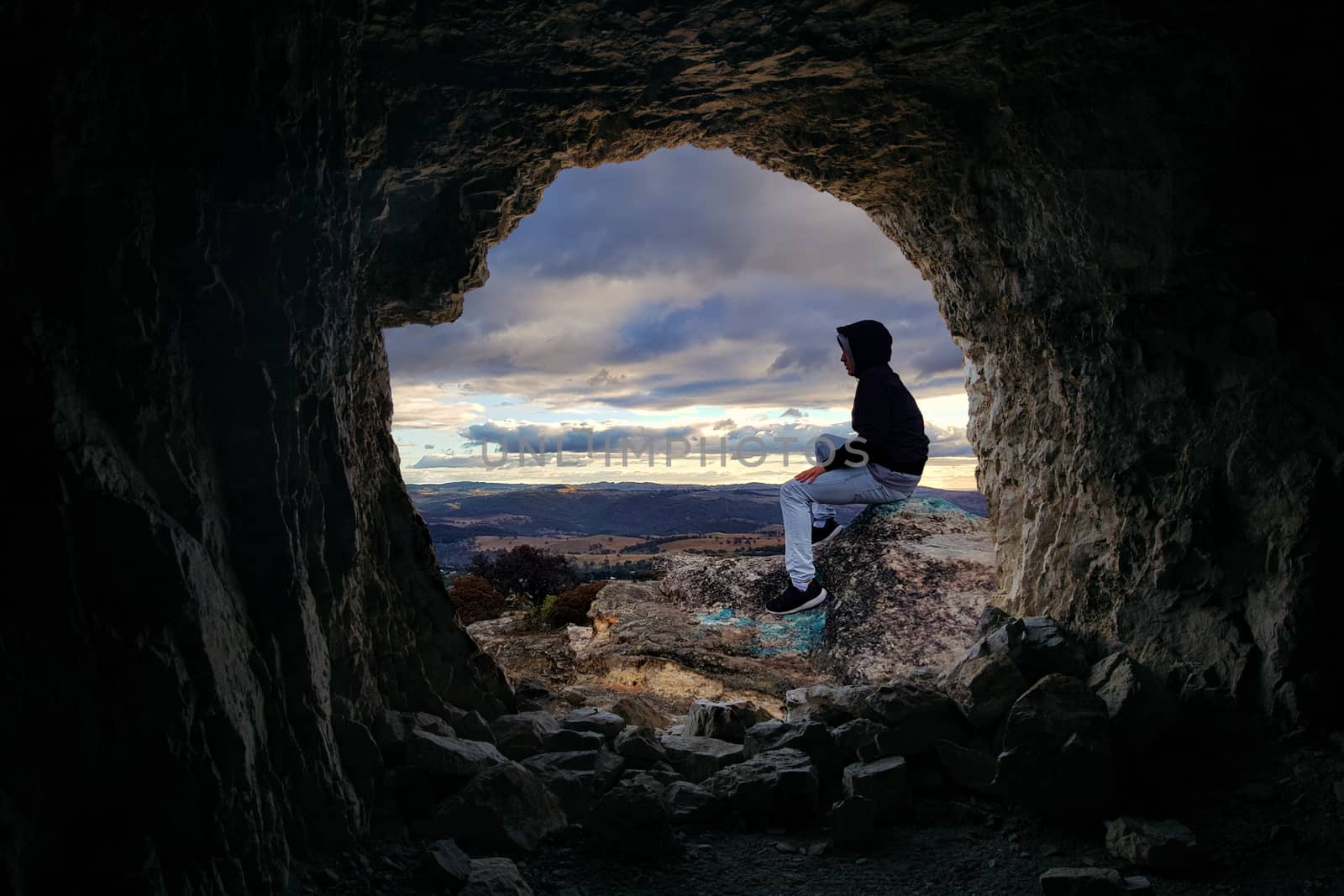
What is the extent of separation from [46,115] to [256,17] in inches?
37.5

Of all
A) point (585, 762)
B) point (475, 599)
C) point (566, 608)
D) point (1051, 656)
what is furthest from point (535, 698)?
point (475, 599)

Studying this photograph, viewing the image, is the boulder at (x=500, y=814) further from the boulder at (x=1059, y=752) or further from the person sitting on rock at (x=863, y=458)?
the person sitting on rock at (x=863, y=458)

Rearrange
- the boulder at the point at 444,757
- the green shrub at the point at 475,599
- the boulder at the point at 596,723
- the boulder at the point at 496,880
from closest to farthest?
1. the boulder at the point at 496,880
2. the boulder at the point at 444,757
3. the boulder at the point at 596,723
4. the green shrub at the point at 475,599

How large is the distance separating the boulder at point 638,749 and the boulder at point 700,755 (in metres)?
0.08

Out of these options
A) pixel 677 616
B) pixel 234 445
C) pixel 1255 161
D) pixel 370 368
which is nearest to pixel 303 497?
pixel 234 445

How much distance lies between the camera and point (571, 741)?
4820mm

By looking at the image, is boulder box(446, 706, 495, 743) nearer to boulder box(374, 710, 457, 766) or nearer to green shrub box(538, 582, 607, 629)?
boulder box(374, 710, 457, 766)

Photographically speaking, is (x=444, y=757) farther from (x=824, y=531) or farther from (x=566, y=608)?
(x=566, y=608)

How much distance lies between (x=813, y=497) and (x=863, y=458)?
2.09 feet

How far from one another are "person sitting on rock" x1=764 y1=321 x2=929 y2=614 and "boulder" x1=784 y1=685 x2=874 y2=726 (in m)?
3.07

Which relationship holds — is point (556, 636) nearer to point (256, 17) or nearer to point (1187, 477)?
point (1187, 477)

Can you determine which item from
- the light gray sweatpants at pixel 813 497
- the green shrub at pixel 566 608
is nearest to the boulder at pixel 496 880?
the light gray sweatpants at pixel 813 497

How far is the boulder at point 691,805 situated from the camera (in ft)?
12.9

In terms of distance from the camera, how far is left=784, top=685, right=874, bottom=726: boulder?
467 centimetres
